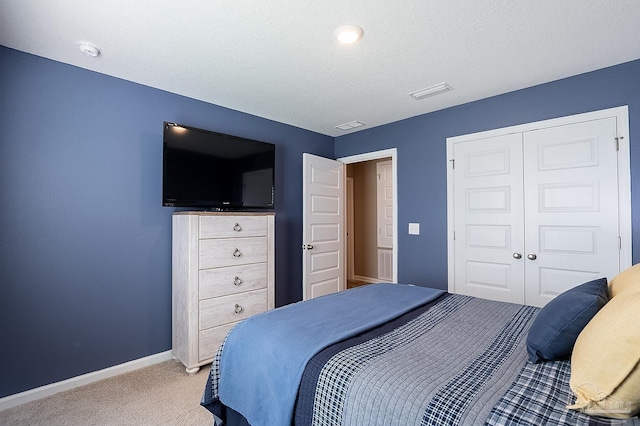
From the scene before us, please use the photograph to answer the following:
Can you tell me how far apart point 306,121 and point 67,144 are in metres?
2.34

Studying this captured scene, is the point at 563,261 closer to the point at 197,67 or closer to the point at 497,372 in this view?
the point at 497,372

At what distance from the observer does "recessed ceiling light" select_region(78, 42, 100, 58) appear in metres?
2.03

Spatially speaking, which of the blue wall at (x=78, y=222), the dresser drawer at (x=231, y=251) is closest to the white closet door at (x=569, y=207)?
the dresser drawer at (x=231, y=251)

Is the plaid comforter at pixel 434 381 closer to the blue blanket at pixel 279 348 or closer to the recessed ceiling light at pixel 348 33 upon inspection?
the blue blanket at pixel 279 348

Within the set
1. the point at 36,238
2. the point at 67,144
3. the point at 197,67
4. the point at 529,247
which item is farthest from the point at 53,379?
the point at 529,247

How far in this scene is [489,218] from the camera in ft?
9.82

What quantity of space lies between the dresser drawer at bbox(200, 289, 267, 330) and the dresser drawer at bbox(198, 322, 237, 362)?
0.04 meters

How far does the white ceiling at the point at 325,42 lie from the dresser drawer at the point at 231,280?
1641mm

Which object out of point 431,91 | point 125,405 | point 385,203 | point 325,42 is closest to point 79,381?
point 125,405

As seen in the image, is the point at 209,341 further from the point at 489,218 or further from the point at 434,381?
the point at 489,218

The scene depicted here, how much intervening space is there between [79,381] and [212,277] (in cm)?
120

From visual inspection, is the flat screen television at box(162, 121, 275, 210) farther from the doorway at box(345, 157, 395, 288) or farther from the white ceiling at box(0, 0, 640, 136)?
the doorway at box(345, 157, 395, 288)

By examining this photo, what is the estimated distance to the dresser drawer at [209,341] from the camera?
2.51 metres

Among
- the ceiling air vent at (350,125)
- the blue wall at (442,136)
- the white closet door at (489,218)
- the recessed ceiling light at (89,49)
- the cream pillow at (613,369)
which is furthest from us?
the ceiling air vent at (350,125)
